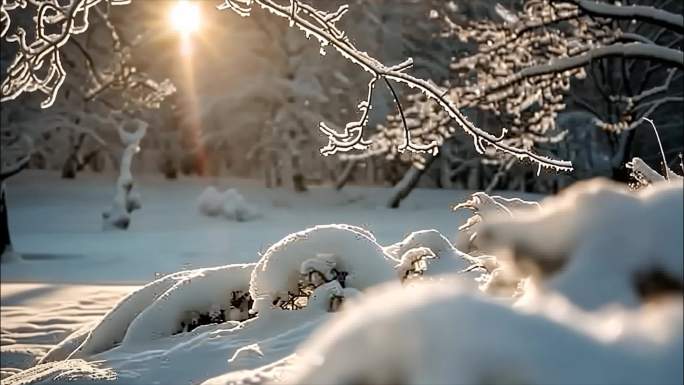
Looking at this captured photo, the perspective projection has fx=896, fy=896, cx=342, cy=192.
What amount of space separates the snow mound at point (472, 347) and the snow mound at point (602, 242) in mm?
102

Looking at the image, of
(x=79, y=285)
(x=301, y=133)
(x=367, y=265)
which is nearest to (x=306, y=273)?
(x=367, y=265)

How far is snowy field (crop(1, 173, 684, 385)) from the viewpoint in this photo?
138 centimetres

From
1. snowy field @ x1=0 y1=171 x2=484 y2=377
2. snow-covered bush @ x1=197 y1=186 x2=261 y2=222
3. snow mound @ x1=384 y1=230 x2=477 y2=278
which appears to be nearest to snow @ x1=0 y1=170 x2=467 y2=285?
snowy field @ x1=0 y1=171 x2=484 y2=377

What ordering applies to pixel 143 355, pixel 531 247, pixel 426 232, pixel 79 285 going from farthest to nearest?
pixel 79 285 → pixel 426 232 → pixel 143 355 → pixel 531 247

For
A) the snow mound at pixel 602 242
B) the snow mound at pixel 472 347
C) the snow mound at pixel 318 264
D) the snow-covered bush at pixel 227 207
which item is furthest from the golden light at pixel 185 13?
the snow-covered bush at pixel 227 207

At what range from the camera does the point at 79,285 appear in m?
14.8

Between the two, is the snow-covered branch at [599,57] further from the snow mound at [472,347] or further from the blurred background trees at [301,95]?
the blurred background trees at [301,95]

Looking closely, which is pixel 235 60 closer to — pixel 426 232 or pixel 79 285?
pixel 79 285

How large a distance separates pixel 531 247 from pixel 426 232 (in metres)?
4.02

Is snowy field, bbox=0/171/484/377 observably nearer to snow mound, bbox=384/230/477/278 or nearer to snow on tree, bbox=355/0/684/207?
snow mound, bbox=384/230/477/278

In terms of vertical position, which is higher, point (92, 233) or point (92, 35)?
point (92, 35)

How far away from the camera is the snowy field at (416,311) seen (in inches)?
54.2

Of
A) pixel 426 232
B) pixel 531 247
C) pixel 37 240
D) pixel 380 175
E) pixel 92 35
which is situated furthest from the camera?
pixel 380 175

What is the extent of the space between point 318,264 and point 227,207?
22.1 meters
